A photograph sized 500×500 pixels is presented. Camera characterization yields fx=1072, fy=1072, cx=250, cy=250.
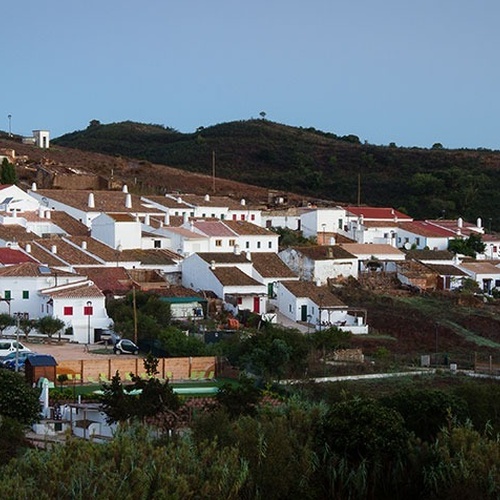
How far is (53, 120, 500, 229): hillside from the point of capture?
3000 inches

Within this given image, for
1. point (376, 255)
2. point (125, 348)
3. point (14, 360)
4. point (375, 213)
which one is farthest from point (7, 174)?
point (14, 360)

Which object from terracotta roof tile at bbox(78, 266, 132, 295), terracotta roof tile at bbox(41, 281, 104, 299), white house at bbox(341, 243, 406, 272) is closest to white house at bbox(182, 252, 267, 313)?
terracotta roof tile at bbox(78, 266, 132, 295)

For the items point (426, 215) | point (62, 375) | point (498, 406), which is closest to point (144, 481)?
point (498, 406)

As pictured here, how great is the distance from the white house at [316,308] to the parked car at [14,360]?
1244 cm

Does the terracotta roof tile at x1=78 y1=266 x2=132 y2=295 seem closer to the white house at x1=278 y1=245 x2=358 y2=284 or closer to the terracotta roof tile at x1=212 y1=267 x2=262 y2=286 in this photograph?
the terracotta roof tile at x1=212 y1=267 x2=262 y2=286

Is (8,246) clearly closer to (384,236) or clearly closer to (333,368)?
(333,368)

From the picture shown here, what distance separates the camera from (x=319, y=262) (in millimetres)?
46500

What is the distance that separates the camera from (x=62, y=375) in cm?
2766

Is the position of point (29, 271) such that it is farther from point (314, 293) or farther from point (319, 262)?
point (319, 262)

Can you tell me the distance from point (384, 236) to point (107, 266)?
18.6 meters

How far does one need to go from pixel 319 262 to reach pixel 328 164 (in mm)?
47955

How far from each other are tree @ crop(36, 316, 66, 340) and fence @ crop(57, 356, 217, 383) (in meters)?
4.19

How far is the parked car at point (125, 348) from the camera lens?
105 ft

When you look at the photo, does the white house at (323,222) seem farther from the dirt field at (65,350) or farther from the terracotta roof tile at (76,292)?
the dirt field at (65,350)
